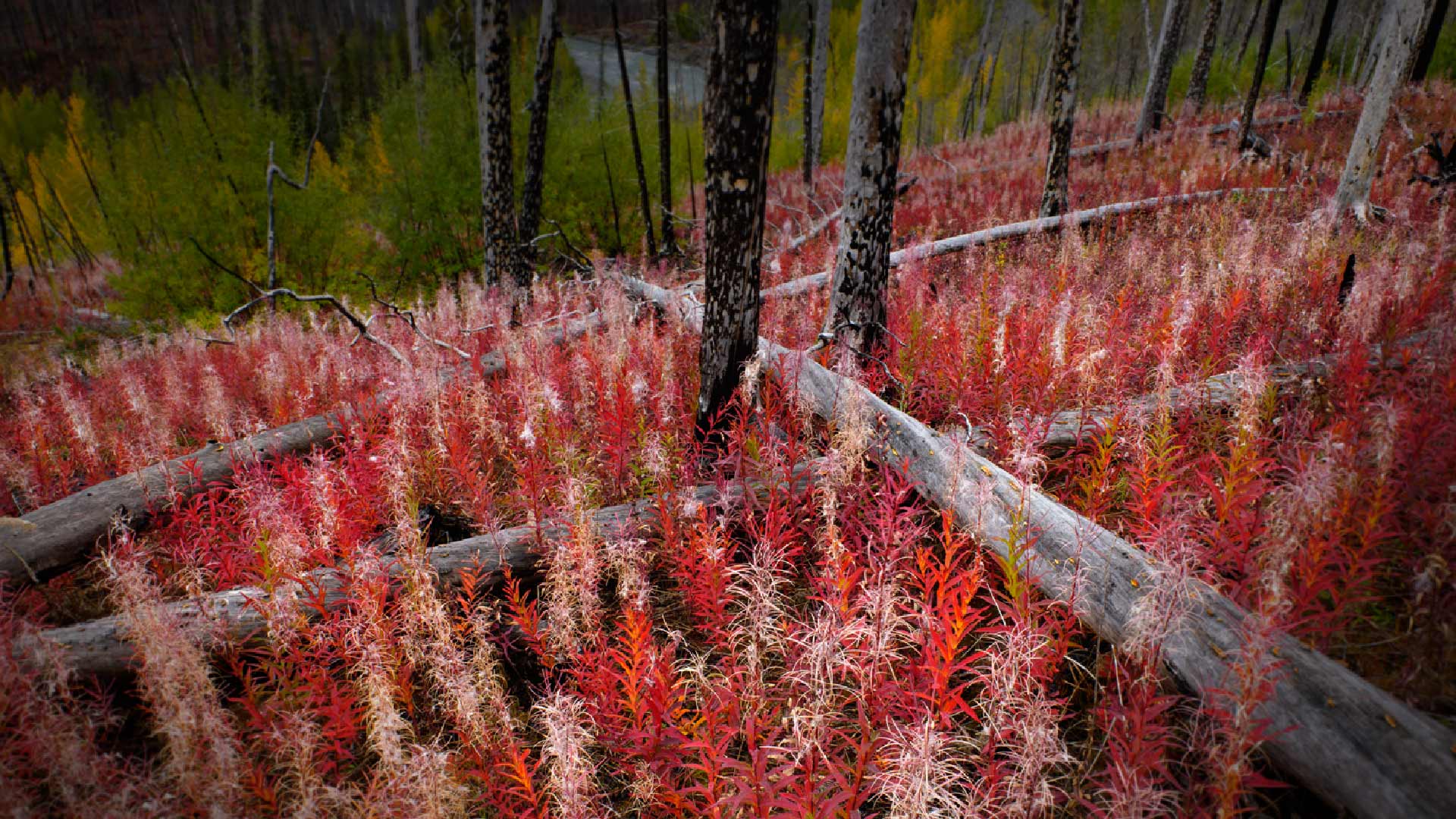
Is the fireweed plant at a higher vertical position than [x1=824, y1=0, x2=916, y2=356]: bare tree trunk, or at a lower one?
lower

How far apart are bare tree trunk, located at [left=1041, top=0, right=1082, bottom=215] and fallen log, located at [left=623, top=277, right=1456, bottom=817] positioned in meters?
7.13

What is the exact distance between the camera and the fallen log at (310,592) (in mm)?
2721

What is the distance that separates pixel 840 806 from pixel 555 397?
9.07 feet

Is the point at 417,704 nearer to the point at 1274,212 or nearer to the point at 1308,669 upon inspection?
the point at 1308,669

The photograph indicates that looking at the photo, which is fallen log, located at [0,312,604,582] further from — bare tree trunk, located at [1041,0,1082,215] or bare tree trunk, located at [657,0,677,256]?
bare tree trunk, located at [1041,0,1082,215]

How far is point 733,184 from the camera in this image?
11.5 feet

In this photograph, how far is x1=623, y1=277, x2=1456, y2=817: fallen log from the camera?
160 centimetres

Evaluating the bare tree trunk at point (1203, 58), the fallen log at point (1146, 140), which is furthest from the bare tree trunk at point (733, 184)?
the bare tree trunk at point (1203, 58)

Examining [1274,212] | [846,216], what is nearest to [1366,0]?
[1274,212]

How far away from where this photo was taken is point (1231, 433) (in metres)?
3.36

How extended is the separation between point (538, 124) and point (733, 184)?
706cm

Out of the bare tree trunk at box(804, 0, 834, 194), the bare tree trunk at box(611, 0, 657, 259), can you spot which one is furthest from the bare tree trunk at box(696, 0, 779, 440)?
the bare tree trunk at box(804, 0, 834, 194)

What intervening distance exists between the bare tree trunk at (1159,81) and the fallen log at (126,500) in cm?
1586

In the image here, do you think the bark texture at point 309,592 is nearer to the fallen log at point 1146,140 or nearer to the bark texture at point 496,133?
the bark texture at point 496,133
